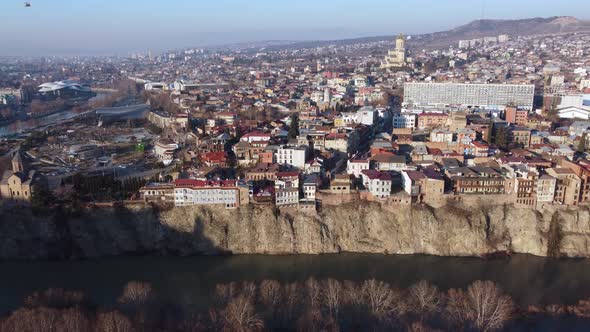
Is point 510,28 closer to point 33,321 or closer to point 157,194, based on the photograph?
point 157,194

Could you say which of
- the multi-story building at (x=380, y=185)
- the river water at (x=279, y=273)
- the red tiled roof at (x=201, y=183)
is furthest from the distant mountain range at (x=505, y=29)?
the red tiled roof at (x=201, y=183)

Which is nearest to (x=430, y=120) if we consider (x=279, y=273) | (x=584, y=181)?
(x=584, y=181)

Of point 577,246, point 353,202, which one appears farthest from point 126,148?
point 577,246

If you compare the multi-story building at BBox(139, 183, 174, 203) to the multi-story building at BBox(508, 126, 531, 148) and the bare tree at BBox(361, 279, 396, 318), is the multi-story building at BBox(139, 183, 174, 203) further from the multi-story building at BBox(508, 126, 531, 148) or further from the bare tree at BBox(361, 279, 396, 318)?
the multi-story building at BBox(508, 126, 531, 148)

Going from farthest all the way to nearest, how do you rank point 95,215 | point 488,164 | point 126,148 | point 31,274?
1. point 126,148
2. point 488,164
3. point 95,215
4. point 31,274

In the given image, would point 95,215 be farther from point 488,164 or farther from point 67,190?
point 488,164

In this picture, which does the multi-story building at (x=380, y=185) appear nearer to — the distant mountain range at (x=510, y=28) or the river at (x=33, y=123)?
the river at (x=33, y=123)
